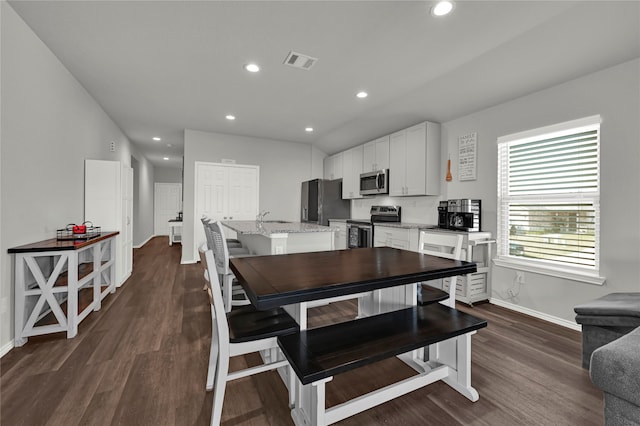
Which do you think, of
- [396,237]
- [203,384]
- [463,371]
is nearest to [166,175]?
[396,237]

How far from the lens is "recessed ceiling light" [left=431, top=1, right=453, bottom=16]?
6.73 feet

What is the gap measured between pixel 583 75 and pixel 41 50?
514cm

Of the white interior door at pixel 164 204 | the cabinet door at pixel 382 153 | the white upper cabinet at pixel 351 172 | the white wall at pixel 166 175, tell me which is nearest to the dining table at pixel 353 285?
the cabinet door at pixel 382 153

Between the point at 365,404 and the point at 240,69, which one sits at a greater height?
the point at 240,69

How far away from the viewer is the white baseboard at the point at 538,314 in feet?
8.93

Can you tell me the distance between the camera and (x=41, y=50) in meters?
2.62

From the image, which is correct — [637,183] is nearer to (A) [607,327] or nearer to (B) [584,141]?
(B) [584,141]

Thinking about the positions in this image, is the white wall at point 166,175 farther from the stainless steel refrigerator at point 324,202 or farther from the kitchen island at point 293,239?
the kitchen island at point 293,239

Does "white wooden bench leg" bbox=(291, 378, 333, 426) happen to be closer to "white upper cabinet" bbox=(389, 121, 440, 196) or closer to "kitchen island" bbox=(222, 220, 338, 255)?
"kitchen island" bbox=(222, 220, 338, 255)

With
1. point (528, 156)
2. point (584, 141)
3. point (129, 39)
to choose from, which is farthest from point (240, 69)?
point (584, 141)

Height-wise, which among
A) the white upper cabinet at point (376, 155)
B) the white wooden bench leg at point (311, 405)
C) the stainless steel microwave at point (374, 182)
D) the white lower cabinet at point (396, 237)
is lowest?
the white wooden bench leg at point (311, 405)

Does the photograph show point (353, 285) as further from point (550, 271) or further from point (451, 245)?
point (550, 271)

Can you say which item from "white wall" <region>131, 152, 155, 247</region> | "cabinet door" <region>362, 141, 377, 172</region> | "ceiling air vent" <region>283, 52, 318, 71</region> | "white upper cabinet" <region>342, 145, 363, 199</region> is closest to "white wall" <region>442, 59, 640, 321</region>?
"cabinet door" <region>362, 141, 377, 172</region>

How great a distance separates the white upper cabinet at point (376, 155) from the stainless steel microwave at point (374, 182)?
11 cm
